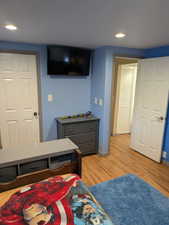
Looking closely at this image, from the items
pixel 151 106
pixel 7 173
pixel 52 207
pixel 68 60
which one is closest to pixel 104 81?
pixel 68 60

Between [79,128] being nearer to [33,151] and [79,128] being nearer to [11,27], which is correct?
[33,151]

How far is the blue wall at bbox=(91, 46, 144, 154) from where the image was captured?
297cm

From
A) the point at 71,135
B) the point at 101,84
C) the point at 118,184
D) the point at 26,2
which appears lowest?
the point at 118,184

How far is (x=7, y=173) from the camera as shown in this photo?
160 cm

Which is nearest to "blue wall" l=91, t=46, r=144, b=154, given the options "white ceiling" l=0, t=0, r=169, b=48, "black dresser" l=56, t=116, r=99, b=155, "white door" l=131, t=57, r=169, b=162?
"black dresser" l=56, t=116, r=99, b=155

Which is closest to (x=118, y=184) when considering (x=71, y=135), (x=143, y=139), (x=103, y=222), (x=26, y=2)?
(x=103, y=222)

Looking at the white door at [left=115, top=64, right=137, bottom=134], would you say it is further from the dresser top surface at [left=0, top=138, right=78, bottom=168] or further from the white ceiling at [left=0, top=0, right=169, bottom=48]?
the dresser top surface at [left=0, top=138, right=78, bottom=168]

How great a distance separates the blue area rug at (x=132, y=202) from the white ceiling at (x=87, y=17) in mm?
1854

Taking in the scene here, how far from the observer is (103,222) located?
102 cm

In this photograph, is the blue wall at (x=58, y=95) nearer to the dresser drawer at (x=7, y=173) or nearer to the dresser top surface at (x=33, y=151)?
the dresser top surface at (x=33, y=151)

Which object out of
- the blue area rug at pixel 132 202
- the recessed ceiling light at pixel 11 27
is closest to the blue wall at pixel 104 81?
the blue area rug at pixel 132 202

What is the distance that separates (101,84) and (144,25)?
1.51 metres

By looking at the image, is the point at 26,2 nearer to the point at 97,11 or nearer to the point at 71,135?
the point at 97,11

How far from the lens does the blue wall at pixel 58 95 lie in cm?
305
